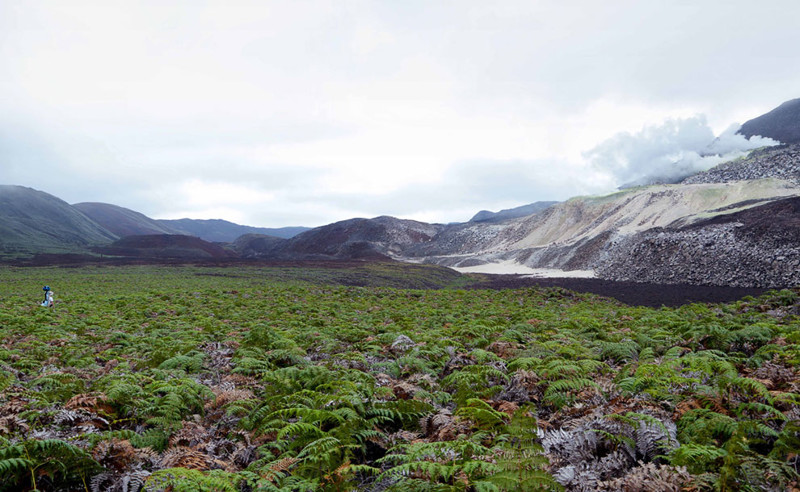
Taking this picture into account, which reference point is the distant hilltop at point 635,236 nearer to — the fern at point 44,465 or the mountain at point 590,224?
the mountain at point 590,224

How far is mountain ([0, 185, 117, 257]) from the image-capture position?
139 metres

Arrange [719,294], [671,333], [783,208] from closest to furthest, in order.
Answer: [671,333]
[719,294]
[783,208]

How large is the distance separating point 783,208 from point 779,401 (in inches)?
2078

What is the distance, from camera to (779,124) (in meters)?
118

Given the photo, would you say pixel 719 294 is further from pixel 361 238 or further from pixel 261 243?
pixel 261 243

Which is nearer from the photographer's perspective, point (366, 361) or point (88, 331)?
point (366, 361)

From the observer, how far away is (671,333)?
9141mm

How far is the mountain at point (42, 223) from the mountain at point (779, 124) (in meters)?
218

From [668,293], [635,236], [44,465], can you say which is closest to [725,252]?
[668,293]

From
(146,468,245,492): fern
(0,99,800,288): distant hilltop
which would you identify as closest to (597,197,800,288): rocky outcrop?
(0,99,800,288): distant hilltop

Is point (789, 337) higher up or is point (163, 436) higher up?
point (789, 337)

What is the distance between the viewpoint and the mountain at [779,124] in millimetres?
107875

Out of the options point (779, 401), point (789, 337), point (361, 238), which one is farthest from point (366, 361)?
point (361, 238)

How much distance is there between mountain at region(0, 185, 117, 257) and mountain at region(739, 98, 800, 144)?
21796 centimetres
